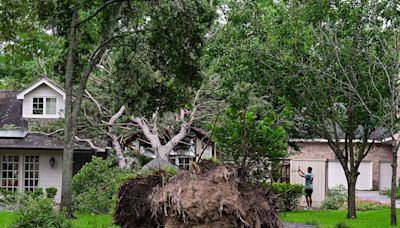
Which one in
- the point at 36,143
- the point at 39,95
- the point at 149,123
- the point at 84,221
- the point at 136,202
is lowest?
the point at 84,221

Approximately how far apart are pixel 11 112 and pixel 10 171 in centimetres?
315

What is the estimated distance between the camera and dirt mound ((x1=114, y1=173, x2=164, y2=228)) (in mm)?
10250

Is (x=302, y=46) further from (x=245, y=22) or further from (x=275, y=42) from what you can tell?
(x=245, y=22)

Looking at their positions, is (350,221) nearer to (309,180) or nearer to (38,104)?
(309,180)

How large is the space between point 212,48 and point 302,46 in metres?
5.96

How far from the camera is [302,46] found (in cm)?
2120

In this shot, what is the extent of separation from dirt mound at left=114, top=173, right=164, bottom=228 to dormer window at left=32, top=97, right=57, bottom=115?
767 inches

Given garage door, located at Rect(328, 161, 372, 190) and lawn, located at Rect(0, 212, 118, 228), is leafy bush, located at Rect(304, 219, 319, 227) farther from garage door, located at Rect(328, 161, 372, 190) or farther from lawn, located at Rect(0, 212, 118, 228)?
garage door, located at Rect(328, 161, 372, 190)

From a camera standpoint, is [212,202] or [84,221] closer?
[212,202]

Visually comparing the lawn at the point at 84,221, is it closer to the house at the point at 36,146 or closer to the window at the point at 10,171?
the house at the point at 36,146

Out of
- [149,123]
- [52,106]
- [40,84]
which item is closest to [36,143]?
[52,106]

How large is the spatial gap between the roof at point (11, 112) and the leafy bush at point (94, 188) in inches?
334

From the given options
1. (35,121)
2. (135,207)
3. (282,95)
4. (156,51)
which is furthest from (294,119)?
(135,207)

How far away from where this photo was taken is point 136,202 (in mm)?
10656
